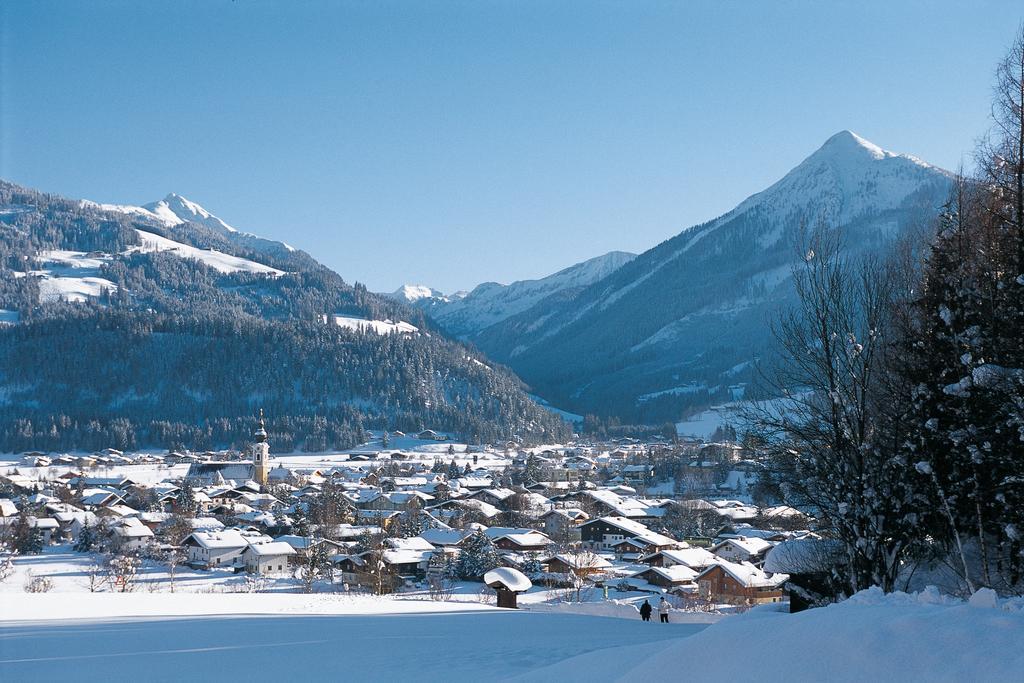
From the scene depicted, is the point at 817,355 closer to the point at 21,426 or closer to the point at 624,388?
the point at 21,426

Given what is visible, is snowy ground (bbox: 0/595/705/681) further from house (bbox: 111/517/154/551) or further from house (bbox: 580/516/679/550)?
house (bbox: 580/516/679/550)

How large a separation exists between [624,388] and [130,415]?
326 ft

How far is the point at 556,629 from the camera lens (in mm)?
13242

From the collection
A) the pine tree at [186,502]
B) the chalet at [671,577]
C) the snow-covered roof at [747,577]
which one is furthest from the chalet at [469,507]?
the snow-covered roof at [747,577]

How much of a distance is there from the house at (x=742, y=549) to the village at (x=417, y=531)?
0.11 m

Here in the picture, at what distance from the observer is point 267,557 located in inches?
1561

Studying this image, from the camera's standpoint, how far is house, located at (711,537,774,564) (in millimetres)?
39844

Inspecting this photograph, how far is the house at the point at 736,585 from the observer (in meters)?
31.2

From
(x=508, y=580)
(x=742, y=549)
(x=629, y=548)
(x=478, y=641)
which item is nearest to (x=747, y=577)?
(x=742, y=549)

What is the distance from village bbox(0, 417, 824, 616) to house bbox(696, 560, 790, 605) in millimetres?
69

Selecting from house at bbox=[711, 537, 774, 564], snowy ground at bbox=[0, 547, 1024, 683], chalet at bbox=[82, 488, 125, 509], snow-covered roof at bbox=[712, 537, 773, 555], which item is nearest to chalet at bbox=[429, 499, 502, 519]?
house at bbox=[711, 537, 774, 564]

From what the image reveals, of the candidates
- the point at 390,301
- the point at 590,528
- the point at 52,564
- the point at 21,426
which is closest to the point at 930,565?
the point at 52,564

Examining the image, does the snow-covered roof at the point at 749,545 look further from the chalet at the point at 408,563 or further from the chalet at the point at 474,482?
the chalet at the point at 474,482

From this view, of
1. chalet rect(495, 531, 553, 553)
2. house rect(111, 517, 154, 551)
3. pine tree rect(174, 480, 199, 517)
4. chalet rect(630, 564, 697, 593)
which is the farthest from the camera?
pine tree rect(174, 480, 199, 517)
